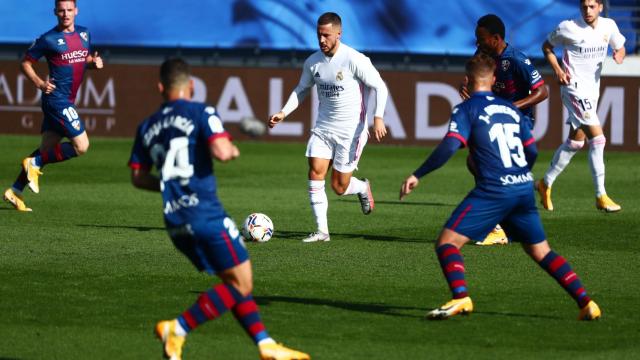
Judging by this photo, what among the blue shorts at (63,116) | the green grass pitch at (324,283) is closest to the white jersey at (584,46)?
the green grass pitch at (324,283)

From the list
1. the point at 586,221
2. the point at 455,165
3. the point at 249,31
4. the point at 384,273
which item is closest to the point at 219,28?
the point at 249,31

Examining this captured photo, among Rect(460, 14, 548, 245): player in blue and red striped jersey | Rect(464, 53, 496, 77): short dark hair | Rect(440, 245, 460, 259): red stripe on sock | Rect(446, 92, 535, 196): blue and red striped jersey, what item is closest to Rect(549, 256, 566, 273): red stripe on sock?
Rect(446, 92, 535, 196): blue and red striped jersey

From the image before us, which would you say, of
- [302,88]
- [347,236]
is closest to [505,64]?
[302,88]

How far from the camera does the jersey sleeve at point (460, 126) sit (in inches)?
305

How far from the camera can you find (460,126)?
306 inches

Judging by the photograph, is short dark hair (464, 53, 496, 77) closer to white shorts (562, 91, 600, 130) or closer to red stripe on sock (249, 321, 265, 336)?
red stripe on sock (249, 321, 265, 336)

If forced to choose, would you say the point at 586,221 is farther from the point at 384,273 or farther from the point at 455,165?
the point at 455,165

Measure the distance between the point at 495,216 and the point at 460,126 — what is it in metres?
0.61

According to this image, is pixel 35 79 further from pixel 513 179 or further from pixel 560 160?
pixel 513 179

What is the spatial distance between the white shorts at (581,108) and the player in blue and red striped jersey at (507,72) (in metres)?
2.44

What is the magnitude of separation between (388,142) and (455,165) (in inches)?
157

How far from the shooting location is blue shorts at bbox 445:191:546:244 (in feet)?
25.6

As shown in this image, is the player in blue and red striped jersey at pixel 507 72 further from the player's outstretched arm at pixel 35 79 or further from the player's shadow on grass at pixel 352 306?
the player's outstretched arm at pixel 35 79

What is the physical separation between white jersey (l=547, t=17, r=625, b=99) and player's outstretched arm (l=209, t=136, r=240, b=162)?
8.13 meters
